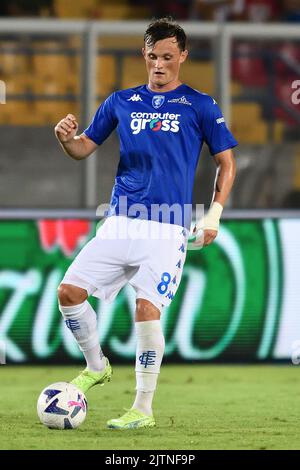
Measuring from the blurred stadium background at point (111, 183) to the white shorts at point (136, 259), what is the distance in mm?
2780

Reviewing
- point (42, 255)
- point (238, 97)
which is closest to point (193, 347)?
point (42, 255)

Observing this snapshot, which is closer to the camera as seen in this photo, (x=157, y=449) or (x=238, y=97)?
(x=157, y=449)

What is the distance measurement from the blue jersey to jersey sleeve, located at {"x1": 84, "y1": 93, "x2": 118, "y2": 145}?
89 millimetres

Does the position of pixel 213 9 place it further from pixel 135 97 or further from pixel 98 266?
pixel 98 266

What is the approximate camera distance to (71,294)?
21.0ft

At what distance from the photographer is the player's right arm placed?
21.1ft

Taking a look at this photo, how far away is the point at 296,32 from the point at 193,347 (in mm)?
2649

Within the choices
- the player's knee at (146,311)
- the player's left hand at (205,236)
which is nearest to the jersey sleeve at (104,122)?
the player's left hand at (205,236)

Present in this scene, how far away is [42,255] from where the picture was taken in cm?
924

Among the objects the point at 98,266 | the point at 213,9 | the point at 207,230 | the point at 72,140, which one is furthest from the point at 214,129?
the point at 213,9

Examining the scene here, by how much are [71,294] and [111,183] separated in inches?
126

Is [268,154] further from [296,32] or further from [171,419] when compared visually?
[171,419]

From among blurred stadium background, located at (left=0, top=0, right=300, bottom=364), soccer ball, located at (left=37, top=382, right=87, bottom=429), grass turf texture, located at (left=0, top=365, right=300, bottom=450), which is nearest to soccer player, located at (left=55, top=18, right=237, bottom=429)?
soccer ball, located at (left=37, top=382, right=87, bottom=429)

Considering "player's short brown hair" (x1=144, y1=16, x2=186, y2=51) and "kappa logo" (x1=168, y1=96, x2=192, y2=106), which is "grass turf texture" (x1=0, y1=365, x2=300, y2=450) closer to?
"kappa logo" (x1=168, y1=96, x2=192, y2=106)
